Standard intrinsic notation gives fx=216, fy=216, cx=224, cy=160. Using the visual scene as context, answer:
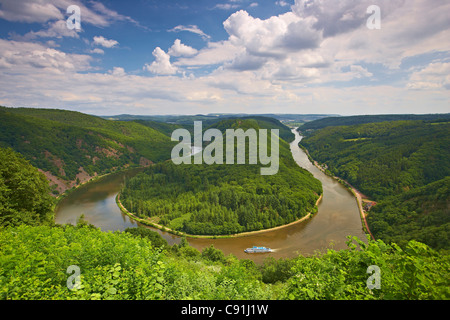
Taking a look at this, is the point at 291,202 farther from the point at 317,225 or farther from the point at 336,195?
the point at 336,195

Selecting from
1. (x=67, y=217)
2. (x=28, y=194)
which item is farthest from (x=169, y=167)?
(x=28, y=194)

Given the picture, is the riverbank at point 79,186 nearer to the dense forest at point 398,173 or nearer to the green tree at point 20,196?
the green tree at point 20,196

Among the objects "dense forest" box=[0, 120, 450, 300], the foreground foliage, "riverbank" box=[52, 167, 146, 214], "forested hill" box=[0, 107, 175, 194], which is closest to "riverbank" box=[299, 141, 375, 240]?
"dense forest" box=[0, 120, 450, 300]

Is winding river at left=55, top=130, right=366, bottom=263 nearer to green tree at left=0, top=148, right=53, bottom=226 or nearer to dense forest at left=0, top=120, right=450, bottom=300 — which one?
dense forest at left=0, top=120, right=450, bottom=300

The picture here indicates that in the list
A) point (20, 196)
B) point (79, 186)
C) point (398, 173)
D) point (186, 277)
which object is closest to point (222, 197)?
point (20, 196)

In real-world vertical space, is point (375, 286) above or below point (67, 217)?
above
